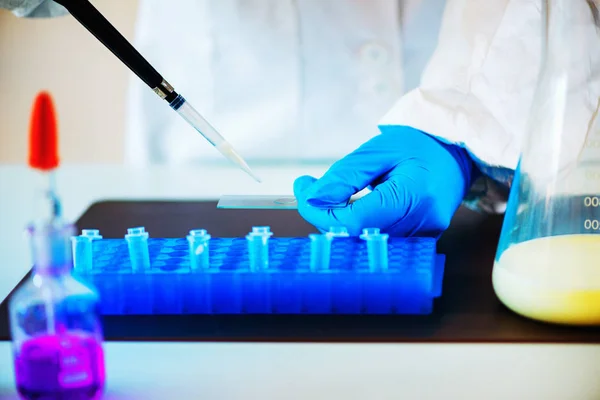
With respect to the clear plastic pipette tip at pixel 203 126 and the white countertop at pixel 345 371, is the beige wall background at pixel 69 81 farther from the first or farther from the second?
the white countertop at pixel 345 371

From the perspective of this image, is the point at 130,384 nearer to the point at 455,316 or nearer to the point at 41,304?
the point at 41,304

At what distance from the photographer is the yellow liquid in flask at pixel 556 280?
1.89ft

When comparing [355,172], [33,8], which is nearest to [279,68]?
[33,8]

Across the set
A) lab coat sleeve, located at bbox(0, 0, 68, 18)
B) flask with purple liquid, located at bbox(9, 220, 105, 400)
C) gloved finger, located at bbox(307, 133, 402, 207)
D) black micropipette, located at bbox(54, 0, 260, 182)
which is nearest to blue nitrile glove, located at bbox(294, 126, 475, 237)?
gloved finger, located at bbox(307, 133, 402, 207)

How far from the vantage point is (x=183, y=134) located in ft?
4.45

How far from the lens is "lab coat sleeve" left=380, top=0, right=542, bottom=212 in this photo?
34.9 inches

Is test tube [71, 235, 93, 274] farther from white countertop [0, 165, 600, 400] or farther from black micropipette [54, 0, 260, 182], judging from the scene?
black micropipette [54, 0, 260, 182]

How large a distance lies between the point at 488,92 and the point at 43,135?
2.01 ft

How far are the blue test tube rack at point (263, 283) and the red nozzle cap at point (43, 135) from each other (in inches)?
7.6

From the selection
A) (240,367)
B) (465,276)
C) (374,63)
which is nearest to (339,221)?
(465,276)

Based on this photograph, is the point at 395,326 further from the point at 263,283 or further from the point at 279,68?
the point at 279,68

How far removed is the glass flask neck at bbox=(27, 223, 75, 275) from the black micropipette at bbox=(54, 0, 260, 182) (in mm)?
346

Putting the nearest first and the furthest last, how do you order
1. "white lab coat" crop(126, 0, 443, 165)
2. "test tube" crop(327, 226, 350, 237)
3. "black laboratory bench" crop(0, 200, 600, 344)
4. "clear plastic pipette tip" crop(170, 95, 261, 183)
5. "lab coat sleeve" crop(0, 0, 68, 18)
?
"black laboratory bench" crop(0, 200, 600, 344) < "test tube" crop(327, 226, 350, 237) < "clear plastic pipette tip" crop(170, 95, 261, 183) < "lab coat sleeve" crop(0, 0, 68, 18) < "white lab coat" crop(126, 0, 443, 165)

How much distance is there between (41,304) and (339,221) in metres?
0.36
